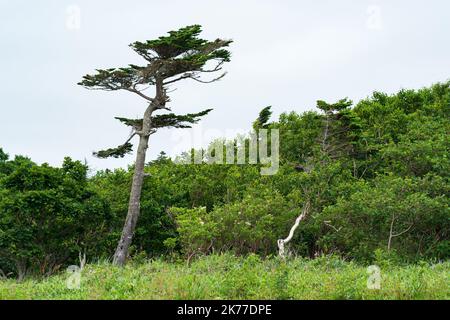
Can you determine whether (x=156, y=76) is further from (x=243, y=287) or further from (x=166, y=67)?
(x=243, y=287)

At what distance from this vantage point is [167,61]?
77.6 feet

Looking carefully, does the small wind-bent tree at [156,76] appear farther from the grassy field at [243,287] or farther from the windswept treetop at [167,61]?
the grassy field at [243,287]

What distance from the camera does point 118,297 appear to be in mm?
10062

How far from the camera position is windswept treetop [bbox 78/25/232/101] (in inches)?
931

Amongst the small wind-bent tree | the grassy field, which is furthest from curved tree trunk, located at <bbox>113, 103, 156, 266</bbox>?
the grassy field

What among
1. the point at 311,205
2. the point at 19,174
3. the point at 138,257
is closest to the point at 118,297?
the point at 138,257

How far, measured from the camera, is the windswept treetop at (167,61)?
23.6 m

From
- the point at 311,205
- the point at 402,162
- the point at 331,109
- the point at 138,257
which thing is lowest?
the point at 138,257

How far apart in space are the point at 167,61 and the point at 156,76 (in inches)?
44.4

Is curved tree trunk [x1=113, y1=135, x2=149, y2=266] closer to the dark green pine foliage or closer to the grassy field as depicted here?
the dark green pine foliage

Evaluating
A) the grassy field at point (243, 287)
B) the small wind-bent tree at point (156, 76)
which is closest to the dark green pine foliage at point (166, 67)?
the small wind-bent tree at point (156, 76)

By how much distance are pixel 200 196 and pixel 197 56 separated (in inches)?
291

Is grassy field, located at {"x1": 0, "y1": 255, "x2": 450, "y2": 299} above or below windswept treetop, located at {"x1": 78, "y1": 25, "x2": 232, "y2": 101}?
below
